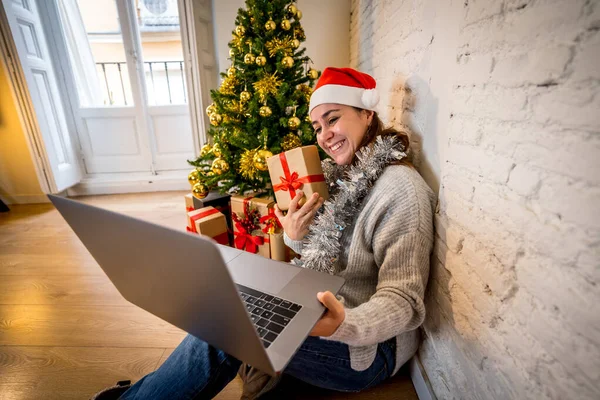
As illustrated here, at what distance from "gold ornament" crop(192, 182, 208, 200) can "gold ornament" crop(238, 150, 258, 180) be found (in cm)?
35

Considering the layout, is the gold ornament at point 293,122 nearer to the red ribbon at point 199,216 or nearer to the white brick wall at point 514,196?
the red ribbon at point 199,216

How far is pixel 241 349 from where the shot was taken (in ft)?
1.73

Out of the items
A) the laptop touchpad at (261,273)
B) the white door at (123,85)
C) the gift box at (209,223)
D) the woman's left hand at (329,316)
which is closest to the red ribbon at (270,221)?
the gift box at (209,223)

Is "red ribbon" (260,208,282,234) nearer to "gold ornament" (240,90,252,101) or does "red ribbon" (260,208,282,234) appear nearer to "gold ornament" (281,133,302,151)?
"gold ornament" (281,133,302,151)

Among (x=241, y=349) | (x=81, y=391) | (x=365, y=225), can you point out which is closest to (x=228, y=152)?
(x=365, y=225)

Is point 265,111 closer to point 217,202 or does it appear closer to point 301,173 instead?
point 301,173

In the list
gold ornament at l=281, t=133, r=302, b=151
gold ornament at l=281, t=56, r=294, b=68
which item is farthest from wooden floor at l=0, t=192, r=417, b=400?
gold ornament at l=281, t=56, r=294, b=68

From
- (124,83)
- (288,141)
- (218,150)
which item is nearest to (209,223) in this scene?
(218,150)

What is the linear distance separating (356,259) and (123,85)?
13.2 feet

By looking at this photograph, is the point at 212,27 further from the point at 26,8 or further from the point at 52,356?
the point at 52,356

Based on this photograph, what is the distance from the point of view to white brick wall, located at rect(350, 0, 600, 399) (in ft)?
1.47

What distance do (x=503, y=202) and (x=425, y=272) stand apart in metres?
0.34

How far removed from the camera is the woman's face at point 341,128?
1099 mm

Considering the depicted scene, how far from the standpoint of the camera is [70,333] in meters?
1.45
